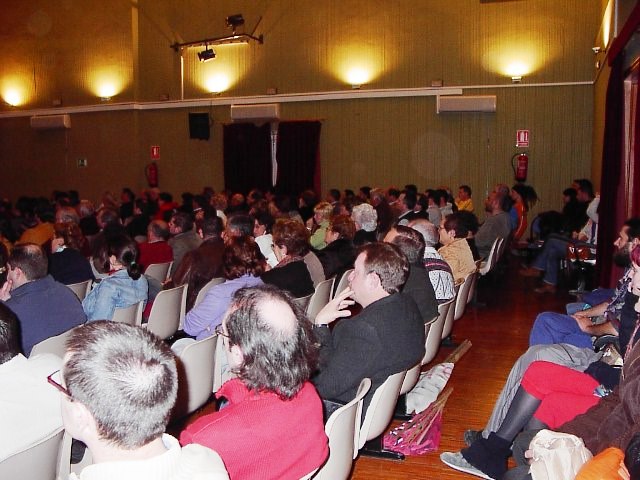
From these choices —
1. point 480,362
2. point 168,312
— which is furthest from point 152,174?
point 480,362

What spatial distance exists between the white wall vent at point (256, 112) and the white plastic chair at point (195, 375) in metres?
10.9

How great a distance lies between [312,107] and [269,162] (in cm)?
153

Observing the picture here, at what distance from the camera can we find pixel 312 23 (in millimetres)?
13555

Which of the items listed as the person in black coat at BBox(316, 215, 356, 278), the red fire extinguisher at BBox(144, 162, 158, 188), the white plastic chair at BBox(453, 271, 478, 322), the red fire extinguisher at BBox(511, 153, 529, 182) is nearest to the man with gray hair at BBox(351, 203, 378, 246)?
the person in black coat at BBox(316, 215, 356, 278)

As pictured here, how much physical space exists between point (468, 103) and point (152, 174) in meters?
7.36

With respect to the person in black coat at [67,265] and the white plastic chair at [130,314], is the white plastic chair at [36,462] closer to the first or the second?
→ the white plastic chair at [130,314]

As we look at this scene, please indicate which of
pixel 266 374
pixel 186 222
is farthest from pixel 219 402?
pixel 186 222

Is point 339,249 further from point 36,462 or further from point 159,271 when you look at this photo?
point 36,462

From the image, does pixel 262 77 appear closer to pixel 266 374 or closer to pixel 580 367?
pixel 580 367

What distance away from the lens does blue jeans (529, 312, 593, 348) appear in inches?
163

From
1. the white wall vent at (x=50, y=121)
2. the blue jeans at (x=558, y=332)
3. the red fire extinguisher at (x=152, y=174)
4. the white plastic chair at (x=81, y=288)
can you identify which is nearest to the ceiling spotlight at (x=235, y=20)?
the red fire extinguisher at (x=152, y=174)

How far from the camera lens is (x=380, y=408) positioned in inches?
112

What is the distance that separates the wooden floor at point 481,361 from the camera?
3.65m

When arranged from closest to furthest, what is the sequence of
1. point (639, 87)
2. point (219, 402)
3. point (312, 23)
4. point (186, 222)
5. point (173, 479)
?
1. point (173, 479)
2. point (219, 402)
3. point (639, 87)
4. point (186, 222)
5. point (312, 23)
